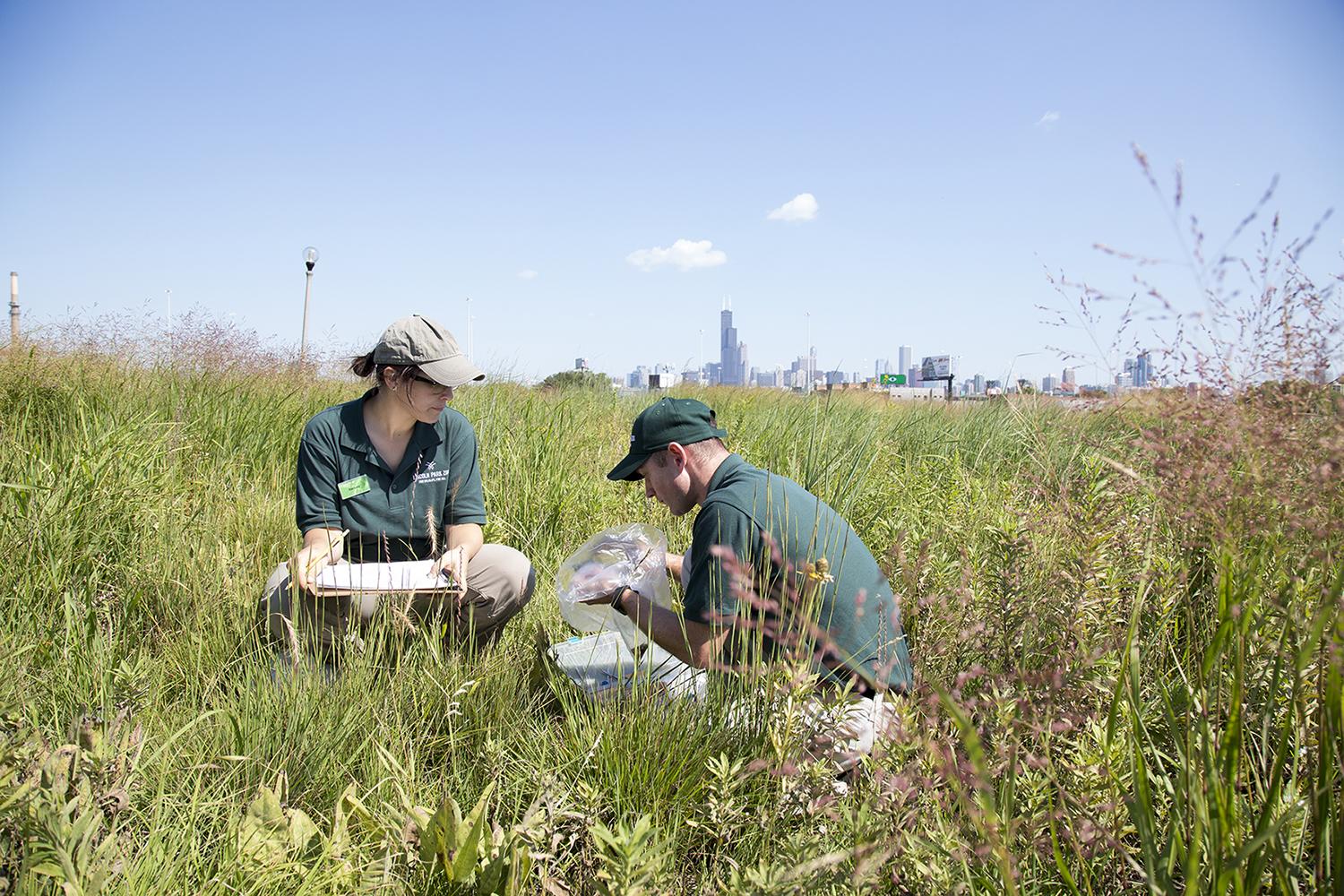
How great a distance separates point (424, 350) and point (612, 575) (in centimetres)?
104

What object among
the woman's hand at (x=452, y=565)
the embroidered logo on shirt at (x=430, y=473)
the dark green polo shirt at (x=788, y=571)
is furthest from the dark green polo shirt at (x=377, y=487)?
the dark green polo shirt at (x=788, y=571)

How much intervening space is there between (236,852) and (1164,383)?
1.97 meters

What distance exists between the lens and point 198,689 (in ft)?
6.68

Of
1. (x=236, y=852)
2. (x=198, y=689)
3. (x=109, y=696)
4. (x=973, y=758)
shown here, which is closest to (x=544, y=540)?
(x=198, y=689)

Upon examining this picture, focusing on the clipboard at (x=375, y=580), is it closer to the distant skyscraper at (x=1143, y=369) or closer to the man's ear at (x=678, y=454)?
the man's ear at (x=678, y=454)

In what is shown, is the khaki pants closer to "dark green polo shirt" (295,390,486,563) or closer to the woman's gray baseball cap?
"dark green polo shirt" (295,390,486,563)

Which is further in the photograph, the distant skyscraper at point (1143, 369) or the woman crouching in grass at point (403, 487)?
the woman crouching in grass at point (403, 487)

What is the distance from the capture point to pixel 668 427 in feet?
7.75

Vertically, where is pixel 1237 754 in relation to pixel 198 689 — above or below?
above

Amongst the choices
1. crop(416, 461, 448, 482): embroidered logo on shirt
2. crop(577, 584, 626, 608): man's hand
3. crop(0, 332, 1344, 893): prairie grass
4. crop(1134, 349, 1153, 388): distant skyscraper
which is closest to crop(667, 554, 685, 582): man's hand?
crop(577, 584, 626, 608): man's hand

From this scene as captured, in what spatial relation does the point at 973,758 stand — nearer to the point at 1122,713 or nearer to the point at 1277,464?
the point at 1277,464

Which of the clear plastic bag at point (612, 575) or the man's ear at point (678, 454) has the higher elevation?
the man's ear at point (678, 454)

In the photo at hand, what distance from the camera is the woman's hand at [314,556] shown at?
7.78 feet

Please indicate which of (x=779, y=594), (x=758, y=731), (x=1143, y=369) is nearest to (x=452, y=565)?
(x=779, y=594)
